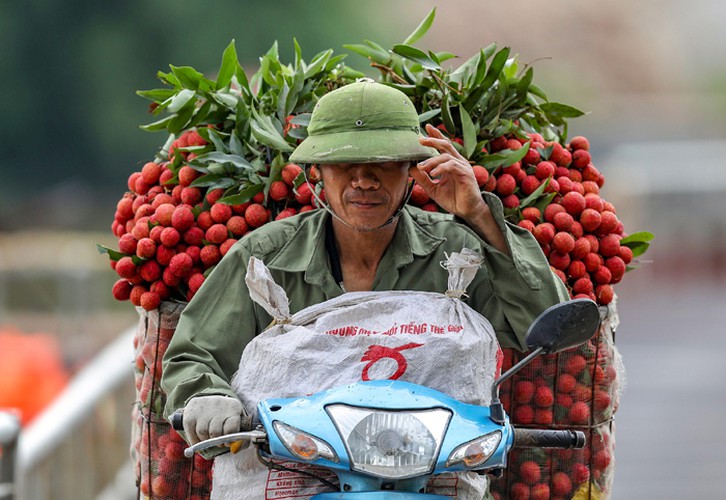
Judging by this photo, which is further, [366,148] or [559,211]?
[559,211]

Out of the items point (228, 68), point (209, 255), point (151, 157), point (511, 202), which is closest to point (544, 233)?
point (511, 202)

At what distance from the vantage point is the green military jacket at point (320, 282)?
11.4 feet

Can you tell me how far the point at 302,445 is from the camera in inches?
114

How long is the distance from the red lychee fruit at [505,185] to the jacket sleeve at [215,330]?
3.04 feet

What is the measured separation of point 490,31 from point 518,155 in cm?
3889

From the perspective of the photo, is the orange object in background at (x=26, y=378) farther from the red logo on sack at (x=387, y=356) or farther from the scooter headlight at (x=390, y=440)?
the scooter headlight at (x=390, y=440)

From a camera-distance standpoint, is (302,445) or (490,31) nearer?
(302,445)

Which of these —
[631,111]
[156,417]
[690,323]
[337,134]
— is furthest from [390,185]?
[631,111]

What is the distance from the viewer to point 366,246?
3.64 metres

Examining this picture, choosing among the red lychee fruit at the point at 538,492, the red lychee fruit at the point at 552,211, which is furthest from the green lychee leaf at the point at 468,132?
the red lychee fruit at the point at 538,492

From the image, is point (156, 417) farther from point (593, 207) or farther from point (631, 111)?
point (631, 111)

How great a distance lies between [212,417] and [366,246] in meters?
0.80

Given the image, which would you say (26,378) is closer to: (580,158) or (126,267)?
(126,267)

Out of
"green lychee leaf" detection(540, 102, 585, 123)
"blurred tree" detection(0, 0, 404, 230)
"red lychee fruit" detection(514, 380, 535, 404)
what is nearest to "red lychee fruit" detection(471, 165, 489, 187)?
"green lychee leaf" detection(540, 102, 585, 123)
